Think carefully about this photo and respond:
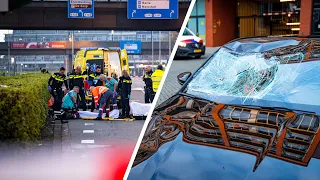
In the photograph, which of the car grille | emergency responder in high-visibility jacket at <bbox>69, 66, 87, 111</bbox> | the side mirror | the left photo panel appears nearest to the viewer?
the left photo panel

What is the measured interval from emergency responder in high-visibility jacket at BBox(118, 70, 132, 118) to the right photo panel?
4.4 inches

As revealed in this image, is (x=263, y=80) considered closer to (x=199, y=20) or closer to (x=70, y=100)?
(x=70, y=100)

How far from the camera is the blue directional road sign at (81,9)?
162cm

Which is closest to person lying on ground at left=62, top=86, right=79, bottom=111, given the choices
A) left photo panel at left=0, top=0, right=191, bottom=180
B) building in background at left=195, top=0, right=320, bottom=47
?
left photo panel at left=0, top=0, right=191, bottom=180

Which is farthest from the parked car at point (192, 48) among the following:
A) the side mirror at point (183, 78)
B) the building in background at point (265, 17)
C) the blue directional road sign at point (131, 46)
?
the blue directional road sign at point (131, 46)

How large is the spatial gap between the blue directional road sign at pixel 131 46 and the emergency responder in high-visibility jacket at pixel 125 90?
0.08 m

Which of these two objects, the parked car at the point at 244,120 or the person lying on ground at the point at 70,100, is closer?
the parked car at the point at 244,120

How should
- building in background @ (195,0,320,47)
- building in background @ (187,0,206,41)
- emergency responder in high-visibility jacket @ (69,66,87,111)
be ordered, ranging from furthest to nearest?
building in background @ (195,0,320,47) < building in background @ (187,0,206,41) < emergency responder in high-visibility jacket @ (69,66,87,111)

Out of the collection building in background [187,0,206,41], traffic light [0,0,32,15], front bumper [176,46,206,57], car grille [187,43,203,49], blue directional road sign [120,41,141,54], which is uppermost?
building in background [187,0,206,41]

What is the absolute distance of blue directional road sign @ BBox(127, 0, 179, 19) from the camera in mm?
1626

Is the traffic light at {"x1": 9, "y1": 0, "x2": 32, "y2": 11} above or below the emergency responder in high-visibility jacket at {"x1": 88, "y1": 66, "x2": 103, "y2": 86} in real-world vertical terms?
above

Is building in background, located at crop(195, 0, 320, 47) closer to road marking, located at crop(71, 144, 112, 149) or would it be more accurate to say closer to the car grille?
the car grille

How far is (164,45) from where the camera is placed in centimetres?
170

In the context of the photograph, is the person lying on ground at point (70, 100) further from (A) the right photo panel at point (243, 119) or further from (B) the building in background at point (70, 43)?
(A) the right photo panel at point (243, 119)
